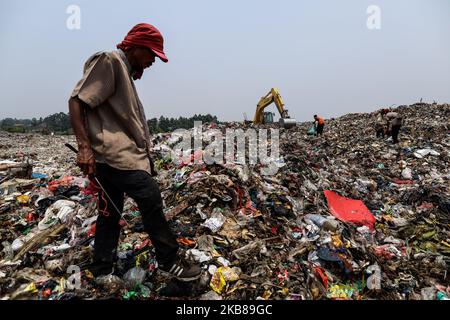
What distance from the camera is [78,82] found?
1691mm

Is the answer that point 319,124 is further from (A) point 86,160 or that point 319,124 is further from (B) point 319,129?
(A) point 86,160

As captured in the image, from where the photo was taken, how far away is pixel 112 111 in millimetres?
1828

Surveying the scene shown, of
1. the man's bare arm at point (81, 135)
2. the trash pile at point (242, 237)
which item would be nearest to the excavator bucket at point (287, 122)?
the trash pile at point (242, 237)

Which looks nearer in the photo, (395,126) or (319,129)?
(395,126)

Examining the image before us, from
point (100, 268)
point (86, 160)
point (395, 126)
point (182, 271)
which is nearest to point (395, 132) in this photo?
point (395, 126)

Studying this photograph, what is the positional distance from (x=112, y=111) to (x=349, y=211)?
11.6 ft

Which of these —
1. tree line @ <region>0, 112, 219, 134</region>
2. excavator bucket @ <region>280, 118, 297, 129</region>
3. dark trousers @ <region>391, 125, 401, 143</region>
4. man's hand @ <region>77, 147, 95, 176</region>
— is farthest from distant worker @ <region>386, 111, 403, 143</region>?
tree line @ <region>0, 112, 219, 134</region>

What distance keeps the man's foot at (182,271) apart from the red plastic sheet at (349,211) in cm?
243

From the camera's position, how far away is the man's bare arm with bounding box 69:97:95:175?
65.6 inches

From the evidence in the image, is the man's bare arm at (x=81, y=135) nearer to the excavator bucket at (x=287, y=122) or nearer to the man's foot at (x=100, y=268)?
the man's foot at (x=100, y=268)

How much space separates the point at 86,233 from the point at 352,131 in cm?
1239

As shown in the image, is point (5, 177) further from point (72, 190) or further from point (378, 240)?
point (378, 240)

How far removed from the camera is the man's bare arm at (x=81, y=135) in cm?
167

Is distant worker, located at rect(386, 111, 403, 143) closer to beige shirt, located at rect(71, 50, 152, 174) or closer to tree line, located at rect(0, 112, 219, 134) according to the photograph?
beige shirt, located at rect(71, 50, 152, 174)
